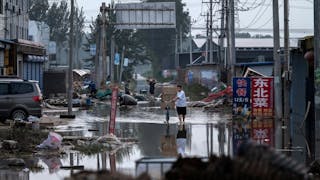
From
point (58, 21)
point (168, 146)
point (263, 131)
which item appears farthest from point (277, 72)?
point (58, 21)

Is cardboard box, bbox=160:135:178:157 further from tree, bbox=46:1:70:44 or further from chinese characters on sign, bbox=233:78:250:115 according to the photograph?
tree, bbox=46:1:70:44

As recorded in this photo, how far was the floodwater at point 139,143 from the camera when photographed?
1427 centimetres

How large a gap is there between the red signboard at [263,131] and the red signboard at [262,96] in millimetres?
1500

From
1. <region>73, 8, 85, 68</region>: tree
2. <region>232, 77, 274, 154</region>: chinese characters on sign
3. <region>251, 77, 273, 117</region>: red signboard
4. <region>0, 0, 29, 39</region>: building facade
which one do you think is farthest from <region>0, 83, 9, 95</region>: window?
<region>73, 8, 85, 68</region>: tree

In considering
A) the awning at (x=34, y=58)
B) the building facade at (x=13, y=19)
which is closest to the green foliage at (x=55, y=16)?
the building facade at (x=13, y=19)

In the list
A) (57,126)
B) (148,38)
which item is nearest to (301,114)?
(57,126)

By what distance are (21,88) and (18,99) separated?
1.47 ft

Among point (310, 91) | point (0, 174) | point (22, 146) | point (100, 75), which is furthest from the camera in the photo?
point (100, 75)

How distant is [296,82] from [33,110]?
11073 millimetres

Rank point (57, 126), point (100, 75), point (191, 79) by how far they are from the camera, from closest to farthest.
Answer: point (57, 126) → point (100, 75) → point (191, 79)

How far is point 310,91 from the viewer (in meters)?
21.6

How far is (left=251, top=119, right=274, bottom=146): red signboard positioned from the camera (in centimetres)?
2016

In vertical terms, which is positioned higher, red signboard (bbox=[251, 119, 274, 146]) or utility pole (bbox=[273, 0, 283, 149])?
utility pole (bbox=[273, 0, 283, 149])

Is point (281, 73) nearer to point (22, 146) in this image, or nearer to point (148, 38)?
point (22, 146)
